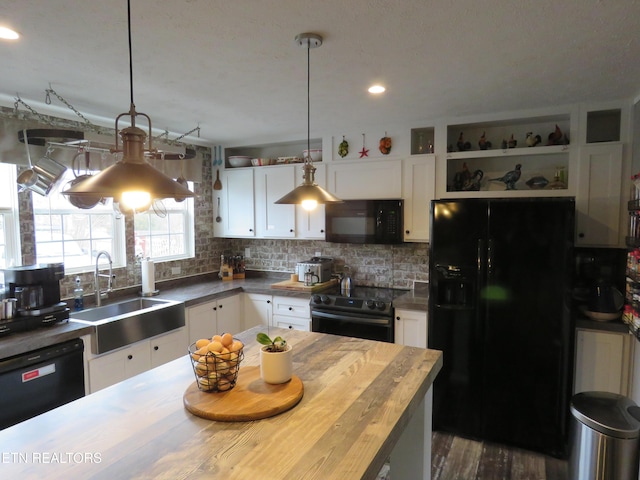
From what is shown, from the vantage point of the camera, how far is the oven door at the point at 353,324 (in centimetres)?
334

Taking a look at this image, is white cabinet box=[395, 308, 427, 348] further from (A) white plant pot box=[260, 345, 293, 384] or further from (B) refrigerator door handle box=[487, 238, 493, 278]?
(A) white plant pot box=[260, 345, 293, 384]

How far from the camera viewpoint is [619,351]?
2.67 m

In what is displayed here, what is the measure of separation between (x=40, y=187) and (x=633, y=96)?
4.06 m

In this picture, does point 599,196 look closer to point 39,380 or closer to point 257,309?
point 257,309

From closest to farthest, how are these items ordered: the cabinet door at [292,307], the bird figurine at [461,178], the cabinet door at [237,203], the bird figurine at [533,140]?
1. the bird figurine at [533,140]
2. the bird figurine at [461,178]
3. the cabinet door at [292,307]
4. the cabinet door at [237,203]

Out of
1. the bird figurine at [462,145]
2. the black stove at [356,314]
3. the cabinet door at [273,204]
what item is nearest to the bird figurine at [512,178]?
the bird figurine at [462,145]

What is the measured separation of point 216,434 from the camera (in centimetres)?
126

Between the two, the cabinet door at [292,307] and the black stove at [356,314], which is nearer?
the black stove at [356,314]

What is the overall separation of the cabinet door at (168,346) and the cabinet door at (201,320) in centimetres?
9

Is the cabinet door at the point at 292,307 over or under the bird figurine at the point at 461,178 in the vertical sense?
under

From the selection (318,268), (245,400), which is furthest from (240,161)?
(245,400)

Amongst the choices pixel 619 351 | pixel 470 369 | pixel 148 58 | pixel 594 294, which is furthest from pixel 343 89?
pixel 619 351

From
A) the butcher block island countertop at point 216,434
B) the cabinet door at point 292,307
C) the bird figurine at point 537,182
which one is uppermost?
the bird figurine at point 537,182

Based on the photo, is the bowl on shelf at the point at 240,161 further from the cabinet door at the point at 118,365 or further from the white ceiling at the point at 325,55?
the cabinet door at the point at 118,365
